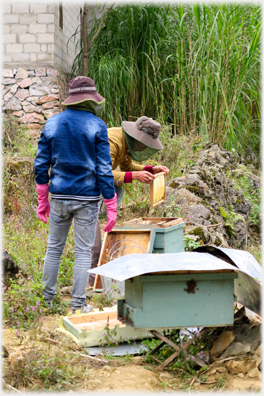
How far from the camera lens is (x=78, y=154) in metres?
3.27

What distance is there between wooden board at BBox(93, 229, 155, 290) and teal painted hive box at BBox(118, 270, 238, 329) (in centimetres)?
152

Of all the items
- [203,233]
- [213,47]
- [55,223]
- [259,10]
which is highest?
[259,10]

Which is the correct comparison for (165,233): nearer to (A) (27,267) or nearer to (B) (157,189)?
(B) (157,189)

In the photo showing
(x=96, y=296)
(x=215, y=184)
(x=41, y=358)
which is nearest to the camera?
(x=41, y=358)

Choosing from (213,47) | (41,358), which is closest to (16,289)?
(41,358)

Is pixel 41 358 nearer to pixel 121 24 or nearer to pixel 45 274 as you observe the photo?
pixel 45 274

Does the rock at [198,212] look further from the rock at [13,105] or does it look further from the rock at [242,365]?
the rock at [13,105]

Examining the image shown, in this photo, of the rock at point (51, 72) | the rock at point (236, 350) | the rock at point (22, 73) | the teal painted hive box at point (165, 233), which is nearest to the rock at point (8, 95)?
the rock at point (22, 73)

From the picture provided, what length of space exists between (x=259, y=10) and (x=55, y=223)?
7.45 m

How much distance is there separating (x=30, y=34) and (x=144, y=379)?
26.9ft

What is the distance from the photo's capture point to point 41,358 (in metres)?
2.43

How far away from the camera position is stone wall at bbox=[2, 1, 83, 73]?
8.90 m

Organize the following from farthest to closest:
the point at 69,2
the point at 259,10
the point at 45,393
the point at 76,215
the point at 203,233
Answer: the point at 69,2, the point at 259,10, the point at 203,233, the point at 76,215, the point at 45,393

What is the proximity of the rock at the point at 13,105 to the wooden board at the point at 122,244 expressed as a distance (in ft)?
19.8
